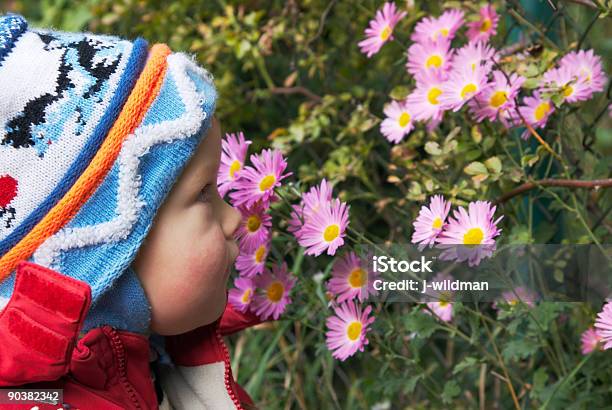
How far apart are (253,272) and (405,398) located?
0.80 metres

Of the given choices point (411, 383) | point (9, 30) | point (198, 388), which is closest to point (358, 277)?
point (411, 383)

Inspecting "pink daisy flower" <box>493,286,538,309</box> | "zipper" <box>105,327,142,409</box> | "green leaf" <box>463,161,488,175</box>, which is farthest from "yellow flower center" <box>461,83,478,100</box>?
"zipper" <box>105,327,142,409</box>

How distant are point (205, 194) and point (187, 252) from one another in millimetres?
104

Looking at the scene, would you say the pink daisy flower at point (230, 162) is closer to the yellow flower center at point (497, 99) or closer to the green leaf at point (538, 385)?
the yellow flower center at point (497, 99)

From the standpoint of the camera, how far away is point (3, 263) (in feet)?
3.71

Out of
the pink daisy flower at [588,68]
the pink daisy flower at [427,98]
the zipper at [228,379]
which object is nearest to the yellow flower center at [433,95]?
the pink daisy flower at [427,98]

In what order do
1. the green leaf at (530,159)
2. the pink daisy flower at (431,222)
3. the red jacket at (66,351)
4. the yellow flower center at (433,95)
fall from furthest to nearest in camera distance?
the yellow flower center at (433,95) < the green leaf at (530,159) < the pink daisy flower at (431,222) < the red jacket at (66,351)

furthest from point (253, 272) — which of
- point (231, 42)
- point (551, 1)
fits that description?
point (231, 42)

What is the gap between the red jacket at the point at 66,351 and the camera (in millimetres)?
1061

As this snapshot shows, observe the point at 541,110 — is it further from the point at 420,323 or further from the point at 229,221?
the point at 229,221

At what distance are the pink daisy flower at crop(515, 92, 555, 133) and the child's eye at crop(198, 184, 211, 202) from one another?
0.59 metres

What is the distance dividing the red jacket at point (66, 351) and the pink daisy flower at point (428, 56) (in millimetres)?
702

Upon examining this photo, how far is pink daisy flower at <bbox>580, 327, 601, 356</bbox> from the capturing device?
5.05 ft

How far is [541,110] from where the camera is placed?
1.51 m
